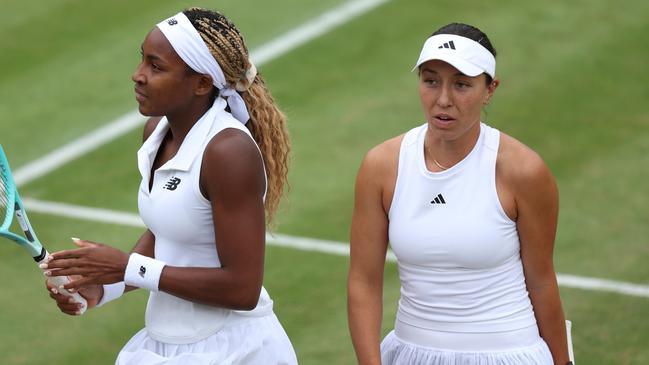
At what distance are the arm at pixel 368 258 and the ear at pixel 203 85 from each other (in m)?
0.70

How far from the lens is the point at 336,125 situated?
11930 millimetres

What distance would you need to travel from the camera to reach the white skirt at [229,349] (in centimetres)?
582

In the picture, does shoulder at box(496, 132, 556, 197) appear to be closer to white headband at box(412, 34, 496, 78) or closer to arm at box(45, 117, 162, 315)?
white headband at box(412, 34, 496, 78)

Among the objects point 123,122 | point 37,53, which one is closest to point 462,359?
point 123,122

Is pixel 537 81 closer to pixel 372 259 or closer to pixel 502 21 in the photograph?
pixel 502 21

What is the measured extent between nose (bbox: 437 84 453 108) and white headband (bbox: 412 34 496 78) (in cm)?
11

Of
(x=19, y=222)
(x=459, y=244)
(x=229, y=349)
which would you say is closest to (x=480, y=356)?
(x=459, y=244)

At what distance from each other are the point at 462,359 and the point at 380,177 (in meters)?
0.80

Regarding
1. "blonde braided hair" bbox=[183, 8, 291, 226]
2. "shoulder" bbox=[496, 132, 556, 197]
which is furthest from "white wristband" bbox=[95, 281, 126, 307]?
"shoulder" bbox=[496, 132, 556, 197]

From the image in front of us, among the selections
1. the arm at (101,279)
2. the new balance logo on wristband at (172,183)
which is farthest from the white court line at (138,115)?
the new balance logo on wristband at (172,183)

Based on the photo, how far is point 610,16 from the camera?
45.3 feet

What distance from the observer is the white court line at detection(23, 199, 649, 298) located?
9.34 meters

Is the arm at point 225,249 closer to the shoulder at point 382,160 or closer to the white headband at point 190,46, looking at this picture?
the white headband at point 190,46

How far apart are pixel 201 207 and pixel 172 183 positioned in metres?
0.18
